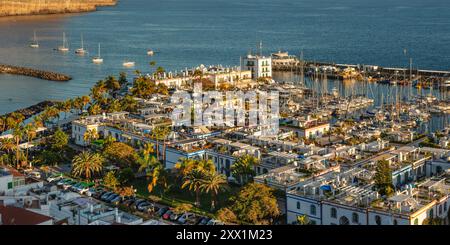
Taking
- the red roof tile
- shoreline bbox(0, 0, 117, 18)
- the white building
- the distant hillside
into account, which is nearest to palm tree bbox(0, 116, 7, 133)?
the red roof tile

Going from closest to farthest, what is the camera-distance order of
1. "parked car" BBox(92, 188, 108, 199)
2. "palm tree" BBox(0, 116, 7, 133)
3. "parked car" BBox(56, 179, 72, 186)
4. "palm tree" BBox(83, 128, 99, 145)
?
"parked car" BBox(92, 188, 108, 199) → "parked car" BBox(56, 179, 72, 186) → "palm tree" BBox(83, 128, 99, 145) → "palm tree" BBox(0, 116, 7, 133)

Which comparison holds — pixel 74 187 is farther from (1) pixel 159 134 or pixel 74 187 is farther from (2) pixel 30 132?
(2) pixel 30 132

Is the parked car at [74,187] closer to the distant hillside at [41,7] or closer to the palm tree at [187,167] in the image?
the palm tree at [187,167]

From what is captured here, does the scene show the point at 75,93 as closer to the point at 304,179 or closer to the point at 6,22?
the point at 304,179

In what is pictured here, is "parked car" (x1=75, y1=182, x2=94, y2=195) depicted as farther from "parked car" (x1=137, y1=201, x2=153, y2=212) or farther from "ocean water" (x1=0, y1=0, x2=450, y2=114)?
"ocean water" (x1=0, y1=0, x2=450, y2=114)

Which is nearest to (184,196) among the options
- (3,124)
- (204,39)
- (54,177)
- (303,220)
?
(54,177)
